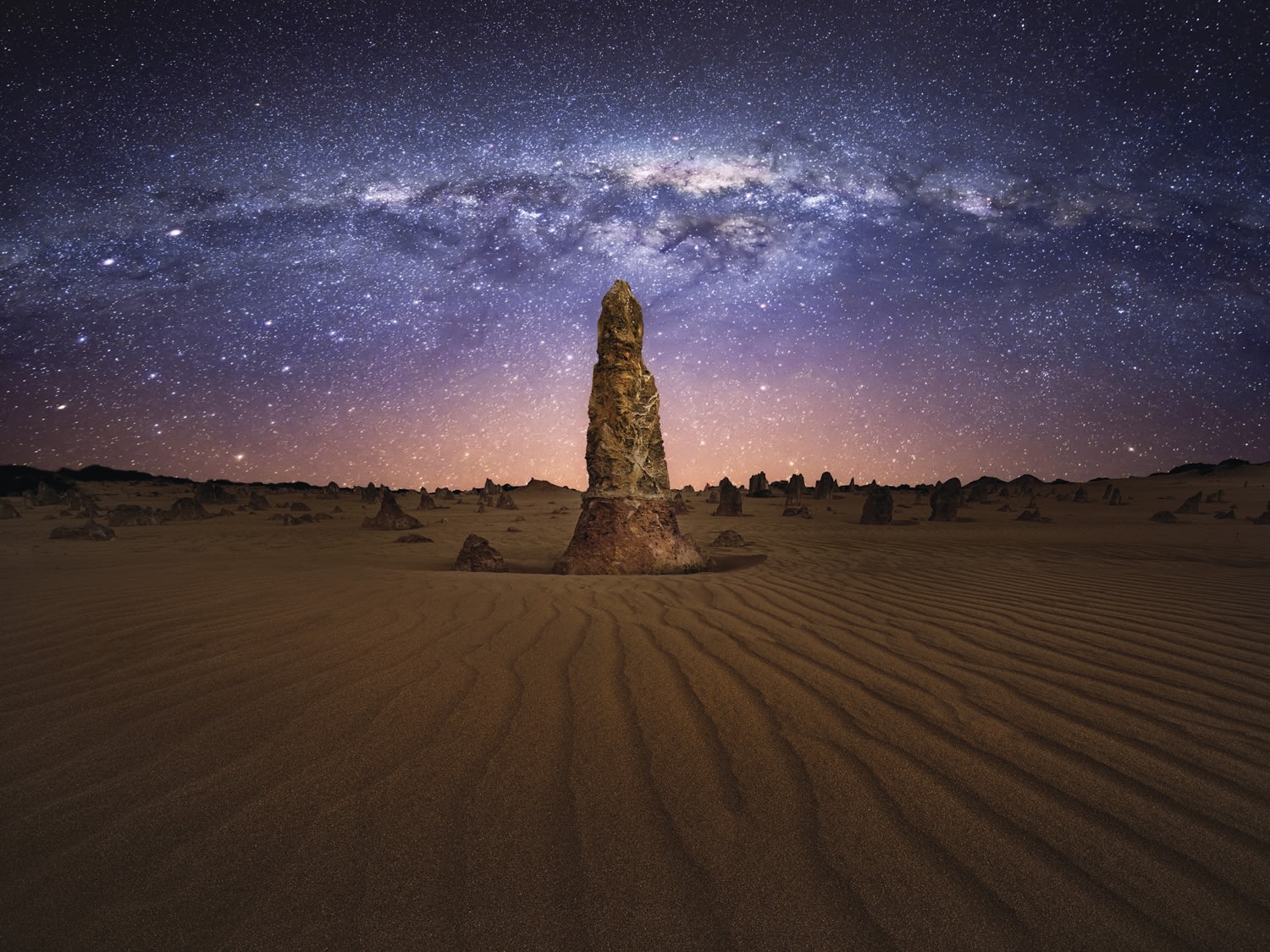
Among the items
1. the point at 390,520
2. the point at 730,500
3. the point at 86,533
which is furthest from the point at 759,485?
the point at 86,533

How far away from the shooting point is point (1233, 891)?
151 centimetres

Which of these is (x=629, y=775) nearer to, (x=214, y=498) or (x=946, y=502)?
(x=946, y=502)

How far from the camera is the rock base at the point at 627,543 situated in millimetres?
7254

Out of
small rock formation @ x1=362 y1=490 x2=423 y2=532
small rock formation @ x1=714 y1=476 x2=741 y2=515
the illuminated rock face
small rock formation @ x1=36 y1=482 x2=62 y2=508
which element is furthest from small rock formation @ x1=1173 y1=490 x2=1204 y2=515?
small rock formation @ x1=36 y1=482 x2=62 y2=508

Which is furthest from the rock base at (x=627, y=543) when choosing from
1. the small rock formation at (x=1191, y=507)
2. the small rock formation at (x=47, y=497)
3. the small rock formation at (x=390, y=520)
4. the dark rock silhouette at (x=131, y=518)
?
the small rock formation at (x=47, y=497)

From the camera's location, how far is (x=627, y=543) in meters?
7.39

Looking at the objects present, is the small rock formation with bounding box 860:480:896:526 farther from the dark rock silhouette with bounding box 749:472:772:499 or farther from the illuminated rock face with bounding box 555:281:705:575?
the dark rock silhouette with bounding box 749:472:772:499

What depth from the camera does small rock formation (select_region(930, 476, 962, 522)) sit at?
17094 millimetres

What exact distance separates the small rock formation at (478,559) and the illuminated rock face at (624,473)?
0.83m

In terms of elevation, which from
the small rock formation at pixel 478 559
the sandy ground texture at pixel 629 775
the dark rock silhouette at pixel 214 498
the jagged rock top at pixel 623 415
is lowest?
the sandy ground texture at pixel 629 775

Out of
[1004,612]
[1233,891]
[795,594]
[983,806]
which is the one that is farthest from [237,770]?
[1004,612]

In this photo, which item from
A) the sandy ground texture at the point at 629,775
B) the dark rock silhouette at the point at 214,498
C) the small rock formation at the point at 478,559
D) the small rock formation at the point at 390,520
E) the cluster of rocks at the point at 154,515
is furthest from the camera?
the dark rock silhouette at the point at 214,498

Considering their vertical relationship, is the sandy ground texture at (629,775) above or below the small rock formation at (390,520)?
below

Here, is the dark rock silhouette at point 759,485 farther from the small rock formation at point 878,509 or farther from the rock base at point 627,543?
the rock base at point 627,543
